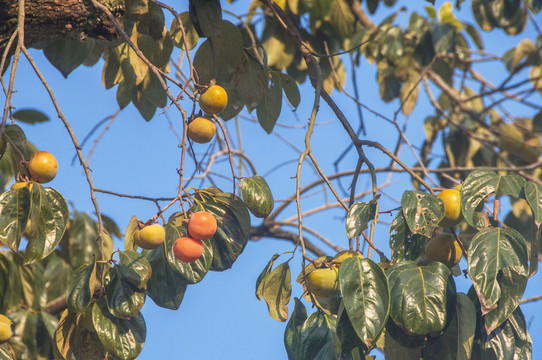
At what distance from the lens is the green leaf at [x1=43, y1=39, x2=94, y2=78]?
164cm

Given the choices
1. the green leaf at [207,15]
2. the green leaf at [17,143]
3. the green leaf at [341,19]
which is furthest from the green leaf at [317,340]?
the green leaf at [341,19]

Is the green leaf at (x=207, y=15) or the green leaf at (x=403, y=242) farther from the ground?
the green leaf at (x=207, y=15)

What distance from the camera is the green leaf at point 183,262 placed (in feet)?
3.78

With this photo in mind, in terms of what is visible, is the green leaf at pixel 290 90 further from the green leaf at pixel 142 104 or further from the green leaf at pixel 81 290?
the green leaf at pixel 81 290

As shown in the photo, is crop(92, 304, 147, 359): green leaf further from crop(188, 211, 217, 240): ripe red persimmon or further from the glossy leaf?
crop(188, 211, 217, 240): ripe red persimmon

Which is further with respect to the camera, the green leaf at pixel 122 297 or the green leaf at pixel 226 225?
the green leaf at pixel 226 225

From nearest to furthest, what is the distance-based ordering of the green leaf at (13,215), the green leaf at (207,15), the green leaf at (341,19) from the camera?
1. the green leaf at (13,215)
2. the green leaf at (207,15)
3. the green leaf at (341,19)

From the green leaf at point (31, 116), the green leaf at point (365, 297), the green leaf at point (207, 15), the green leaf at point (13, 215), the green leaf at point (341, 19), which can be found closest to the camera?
the green leaf at point (365, 297)

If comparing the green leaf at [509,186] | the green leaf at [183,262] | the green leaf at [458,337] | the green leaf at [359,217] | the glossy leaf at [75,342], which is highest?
the green leaf at [509,186]

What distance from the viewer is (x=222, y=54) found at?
1.60 m

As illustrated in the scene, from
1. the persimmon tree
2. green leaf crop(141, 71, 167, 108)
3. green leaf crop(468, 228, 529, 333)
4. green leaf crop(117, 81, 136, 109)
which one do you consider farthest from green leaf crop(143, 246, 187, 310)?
green leaf crop(117, 81, 136, 109)

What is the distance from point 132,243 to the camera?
1.22 metres

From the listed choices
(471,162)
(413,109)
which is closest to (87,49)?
(413,109)

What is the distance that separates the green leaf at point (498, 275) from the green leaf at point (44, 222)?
0.78 meters
